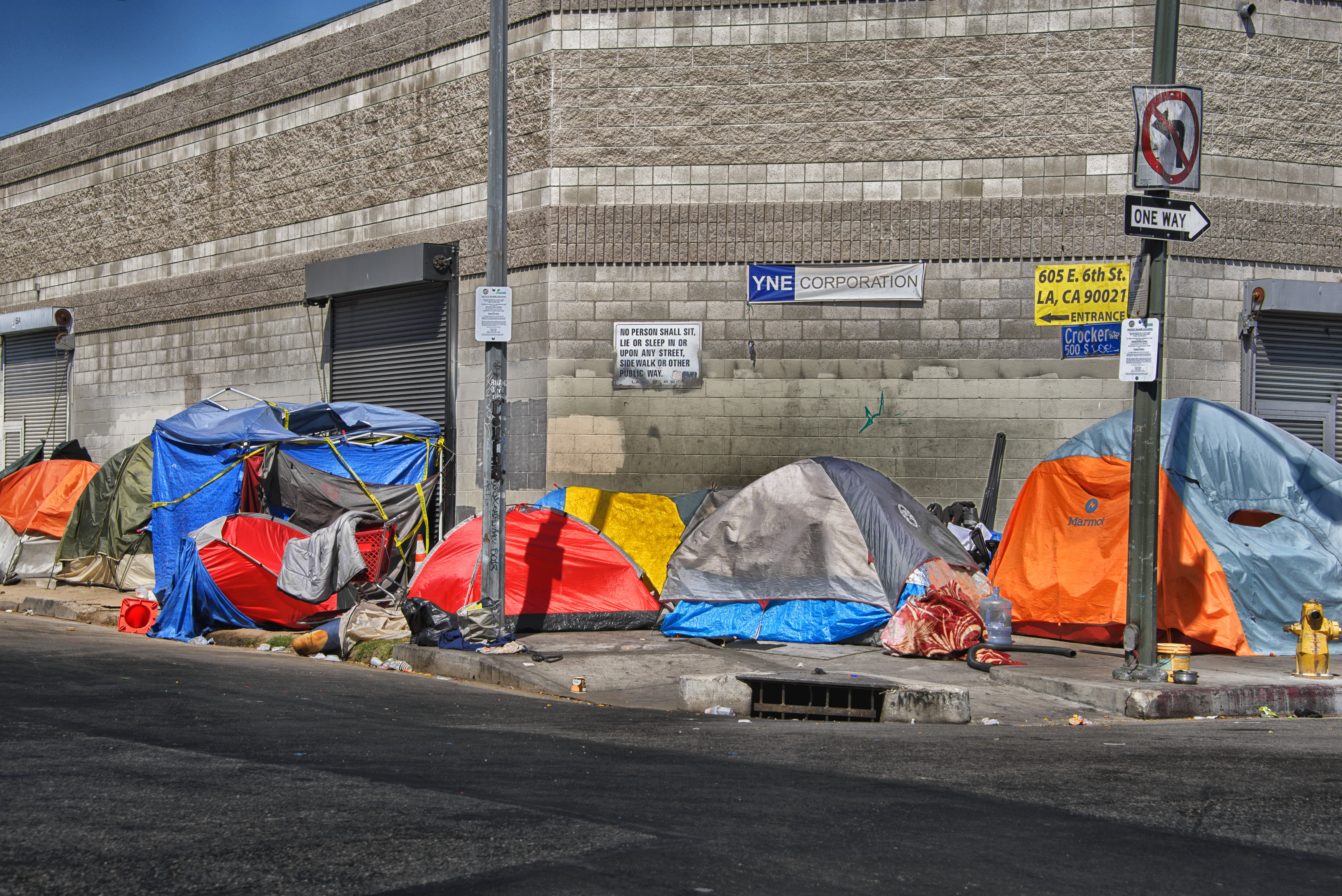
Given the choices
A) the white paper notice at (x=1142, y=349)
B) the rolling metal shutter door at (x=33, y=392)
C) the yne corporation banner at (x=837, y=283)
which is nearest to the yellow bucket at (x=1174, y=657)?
the white paper notice at (x=1142, y=349)

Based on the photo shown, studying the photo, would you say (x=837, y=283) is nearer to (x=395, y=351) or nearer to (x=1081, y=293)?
(x=1081, y=293)

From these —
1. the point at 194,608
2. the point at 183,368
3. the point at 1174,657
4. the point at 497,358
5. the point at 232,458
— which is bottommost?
the point at 194,608

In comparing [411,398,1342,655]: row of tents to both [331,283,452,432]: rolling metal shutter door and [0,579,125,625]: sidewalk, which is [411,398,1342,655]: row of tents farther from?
[331,283,452,432]: rolling metal shutter door

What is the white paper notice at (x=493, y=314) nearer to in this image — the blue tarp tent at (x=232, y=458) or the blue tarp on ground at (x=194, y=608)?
the blue tarp on ground at (x=194, y=608)

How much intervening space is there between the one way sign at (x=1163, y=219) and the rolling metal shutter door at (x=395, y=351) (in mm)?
10395

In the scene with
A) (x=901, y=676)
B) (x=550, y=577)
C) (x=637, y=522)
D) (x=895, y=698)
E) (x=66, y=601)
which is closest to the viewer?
(x=895, y=698)

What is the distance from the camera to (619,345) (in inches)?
615

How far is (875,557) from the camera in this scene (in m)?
12.4

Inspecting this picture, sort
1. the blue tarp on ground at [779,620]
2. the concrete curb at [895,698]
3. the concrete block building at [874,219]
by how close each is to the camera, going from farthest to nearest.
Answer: the concrete block building at [874,219] → the blue tarp on ground at [779,620] → the concrete curb at [895,698]

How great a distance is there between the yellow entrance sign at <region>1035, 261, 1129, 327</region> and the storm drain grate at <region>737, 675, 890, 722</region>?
7.34 m

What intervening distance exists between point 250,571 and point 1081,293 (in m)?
10.4

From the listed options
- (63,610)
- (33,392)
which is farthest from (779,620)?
(33,392)

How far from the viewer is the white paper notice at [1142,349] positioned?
31.6 feet

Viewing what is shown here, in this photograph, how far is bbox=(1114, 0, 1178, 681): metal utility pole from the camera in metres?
9.66
